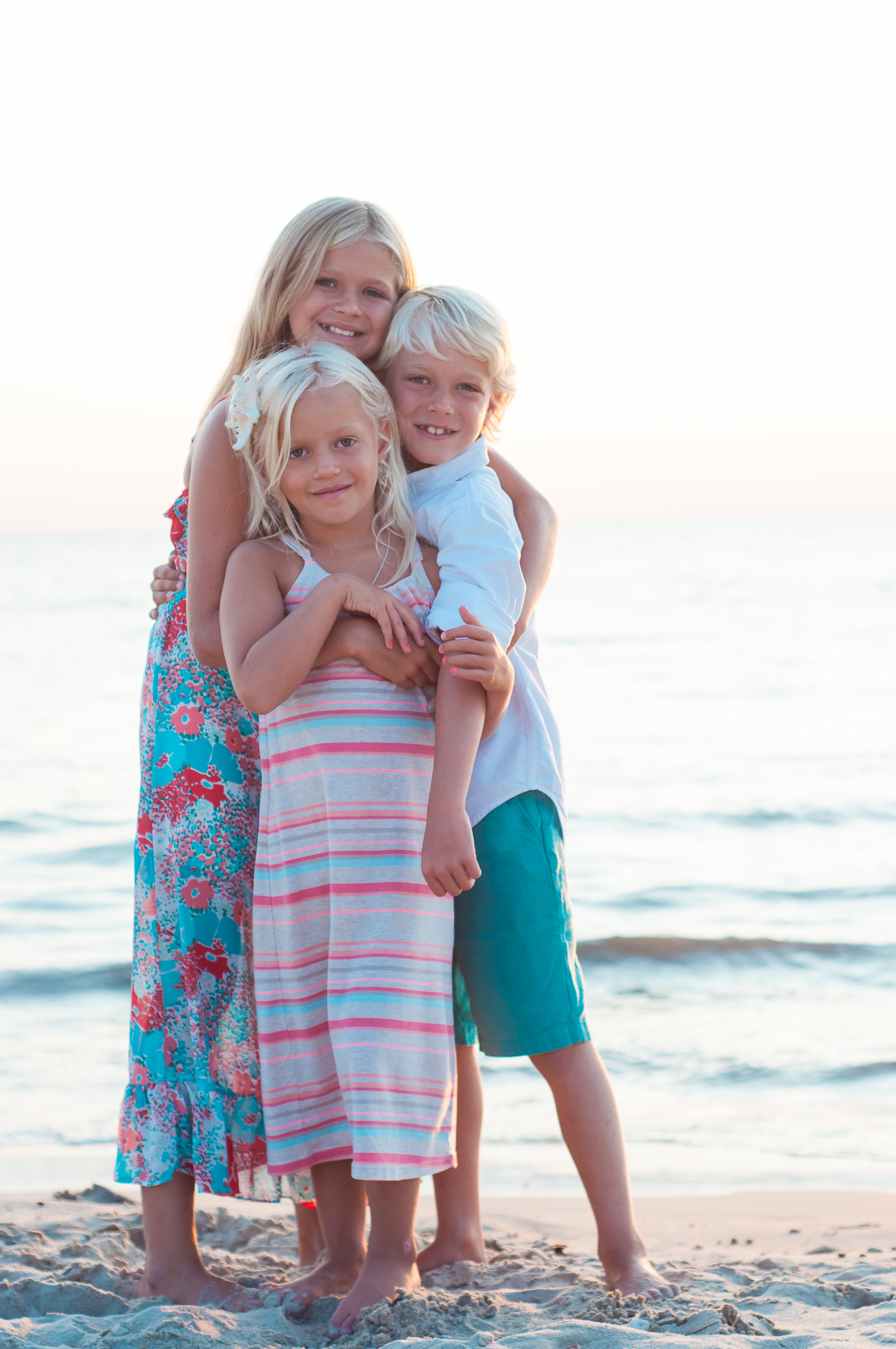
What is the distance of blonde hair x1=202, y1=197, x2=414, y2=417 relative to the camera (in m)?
2.48

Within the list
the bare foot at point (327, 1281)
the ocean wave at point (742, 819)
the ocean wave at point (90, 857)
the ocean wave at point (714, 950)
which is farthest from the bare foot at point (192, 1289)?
the ocean wave at point (742, 819)

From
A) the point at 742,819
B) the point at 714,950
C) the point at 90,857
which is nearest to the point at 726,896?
the point at 714,950

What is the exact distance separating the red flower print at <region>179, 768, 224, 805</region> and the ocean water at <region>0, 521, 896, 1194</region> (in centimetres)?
181

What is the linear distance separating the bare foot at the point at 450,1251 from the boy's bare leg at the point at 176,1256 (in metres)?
0.41

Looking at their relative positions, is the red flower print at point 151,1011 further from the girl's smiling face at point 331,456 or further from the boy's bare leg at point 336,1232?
the girl's smiling face at point 331,456

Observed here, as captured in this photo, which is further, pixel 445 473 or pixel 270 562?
pixel 445 473

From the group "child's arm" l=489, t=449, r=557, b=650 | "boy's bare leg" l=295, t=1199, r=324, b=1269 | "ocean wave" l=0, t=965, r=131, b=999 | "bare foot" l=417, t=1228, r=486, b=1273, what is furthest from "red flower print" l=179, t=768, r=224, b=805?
"ocean wave" l=0, t=965, r=131, b=999

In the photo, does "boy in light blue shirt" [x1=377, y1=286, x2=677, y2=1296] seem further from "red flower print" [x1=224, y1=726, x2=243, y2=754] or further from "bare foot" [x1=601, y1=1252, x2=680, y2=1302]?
"red flower print" [x1=224, y1=726, x2=243, y2=754]

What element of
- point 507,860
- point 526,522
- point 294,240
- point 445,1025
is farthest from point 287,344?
point 445,1025

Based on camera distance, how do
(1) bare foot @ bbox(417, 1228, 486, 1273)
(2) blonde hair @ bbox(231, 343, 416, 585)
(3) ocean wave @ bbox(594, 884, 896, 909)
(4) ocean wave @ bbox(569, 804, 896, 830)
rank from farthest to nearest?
(4) ocean wave @ bbox(569, 804, 896, 830) → (3) ocean wave @ bbox(594, 884, 896, 909) → (1) bare foot @ bbox(417, 1228, 486, 1273) → (2) blonde hair @ bbox(231, 343, 416, 585)

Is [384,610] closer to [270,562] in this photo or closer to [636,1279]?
[270,562]

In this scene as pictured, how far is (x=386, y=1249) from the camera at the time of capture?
7.34ft

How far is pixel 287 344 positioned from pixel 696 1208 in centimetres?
258

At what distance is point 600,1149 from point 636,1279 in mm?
264
